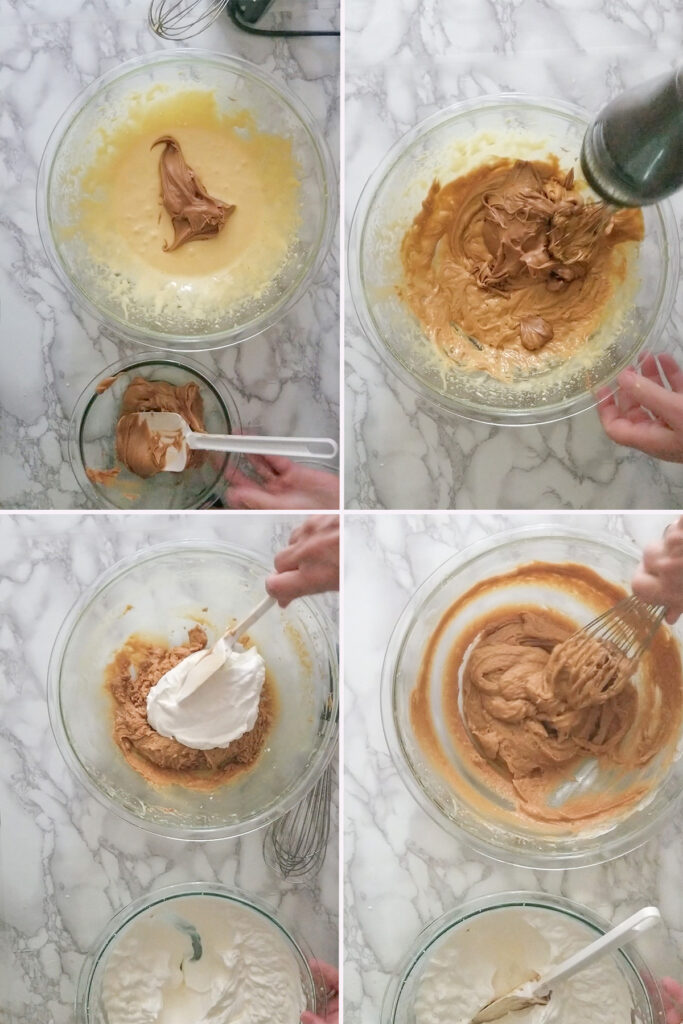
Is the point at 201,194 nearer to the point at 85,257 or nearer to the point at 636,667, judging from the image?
the point at 85,257

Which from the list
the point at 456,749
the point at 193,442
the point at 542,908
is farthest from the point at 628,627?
the point at 193,442

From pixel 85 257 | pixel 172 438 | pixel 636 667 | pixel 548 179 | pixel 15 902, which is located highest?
pixel 548 179

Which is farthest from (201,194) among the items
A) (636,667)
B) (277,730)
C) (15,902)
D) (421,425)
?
(15,902)

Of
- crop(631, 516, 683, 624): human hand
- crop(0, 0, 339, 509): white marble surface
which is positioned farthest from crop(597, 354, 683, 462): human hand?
crop(0, 0, 339, 509): white marble surface

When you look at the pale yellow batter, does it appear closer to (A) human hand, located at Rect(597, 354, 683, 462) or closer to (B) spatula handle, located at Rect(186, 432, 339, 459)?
(B) spatula handle, located at Rect(186, 432, 339, 459)

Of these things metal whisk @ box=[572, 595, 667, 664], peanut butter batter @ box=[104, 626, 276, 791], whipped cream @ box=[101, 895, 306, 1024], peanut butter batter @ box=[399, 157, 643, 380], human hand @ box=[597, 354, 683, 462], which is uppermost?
peanut butter batter @ box=[399, 157, 643, 380]

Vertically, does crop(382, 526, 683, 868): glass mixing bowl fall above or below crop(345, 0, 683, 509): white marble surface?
below
